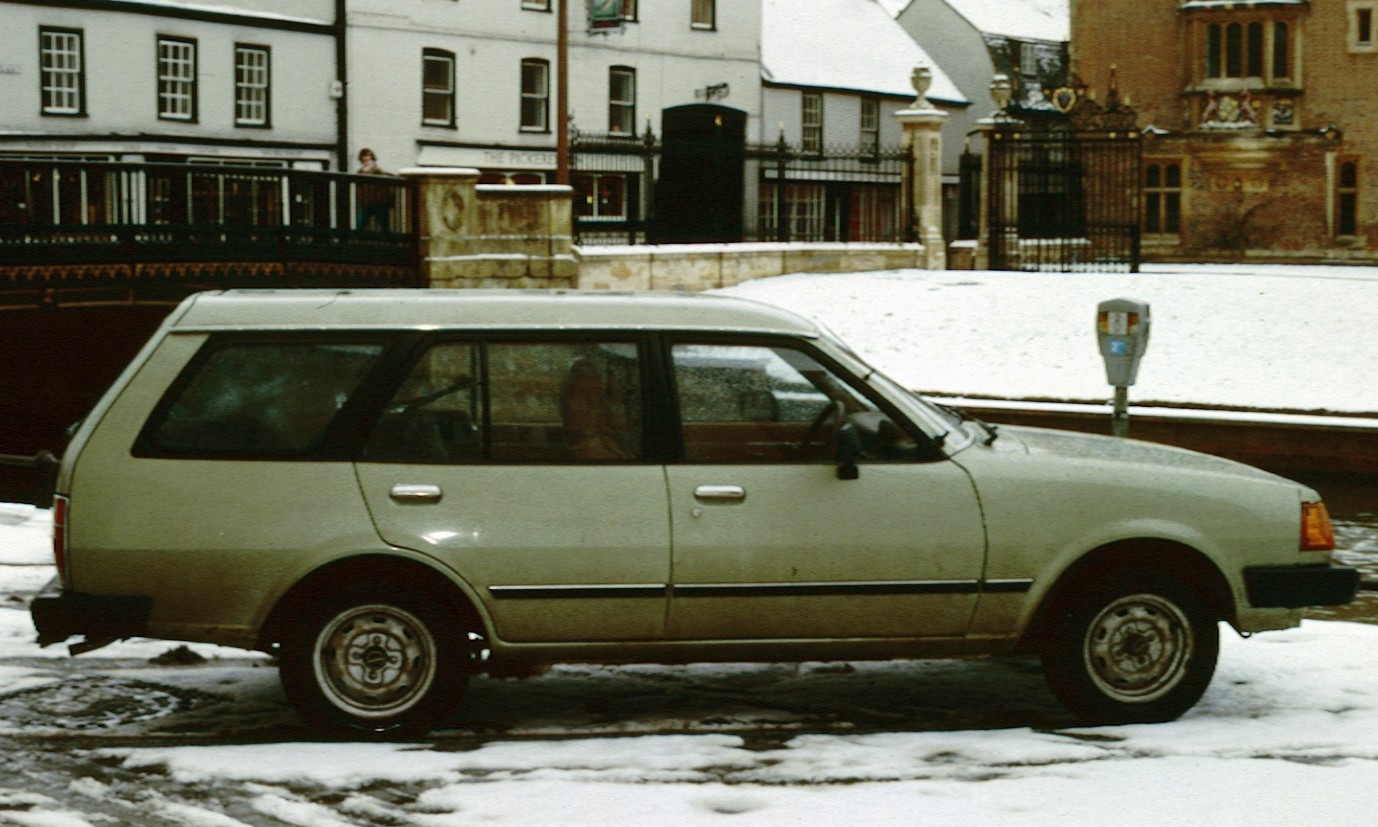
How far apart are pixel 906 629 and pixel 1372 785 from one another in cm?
166

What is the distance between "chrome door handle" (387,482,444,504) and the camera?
22.3 ft

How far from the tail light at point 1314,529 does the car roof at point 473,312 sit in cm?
193

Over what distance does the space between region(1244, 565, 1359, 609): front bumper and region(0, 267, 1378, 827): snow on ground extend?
0.47 meters

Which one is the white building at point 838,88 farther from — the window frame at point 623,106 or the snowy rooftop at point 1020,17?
the snowy rooftop at point 1020,17

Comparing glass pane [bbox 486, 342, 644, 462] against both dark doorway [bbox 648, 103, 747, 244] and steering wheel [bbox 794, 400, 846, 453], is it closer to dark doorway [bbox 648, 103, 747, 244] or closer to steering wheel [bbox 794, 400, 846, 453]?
steering wheel [bbox 794, 400, 846, 453]

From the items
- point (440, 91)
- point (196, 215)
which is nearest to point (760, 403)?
point (196, 215)

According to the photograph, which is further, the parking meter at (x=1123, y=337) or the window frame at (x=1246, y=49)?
the window frame at (x=1246, y=49)

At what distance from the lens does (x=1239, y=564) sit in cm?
702

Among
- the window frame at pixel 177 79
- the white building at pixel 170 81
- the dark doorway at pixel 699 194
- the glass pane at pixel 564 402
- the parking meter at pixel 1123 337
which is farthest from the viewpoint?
the window frame at pixel 177 79

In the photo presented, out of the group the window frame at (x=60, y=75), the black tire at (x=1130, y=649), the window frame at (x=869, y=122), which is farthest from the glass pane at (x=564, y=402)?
the window frame at (x=869, y=122)

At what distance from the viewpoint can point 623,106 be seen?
153ft

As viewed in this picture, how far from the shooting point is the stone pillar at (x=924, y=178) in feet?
99.6

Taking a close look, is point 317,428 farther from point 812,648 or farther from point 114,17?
point 114,17

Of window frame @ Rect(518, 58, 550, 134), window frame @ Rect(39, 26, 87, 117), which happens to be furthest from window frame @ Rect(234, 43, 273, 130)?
window frame @ Rect(518, 58, 550, 134)
